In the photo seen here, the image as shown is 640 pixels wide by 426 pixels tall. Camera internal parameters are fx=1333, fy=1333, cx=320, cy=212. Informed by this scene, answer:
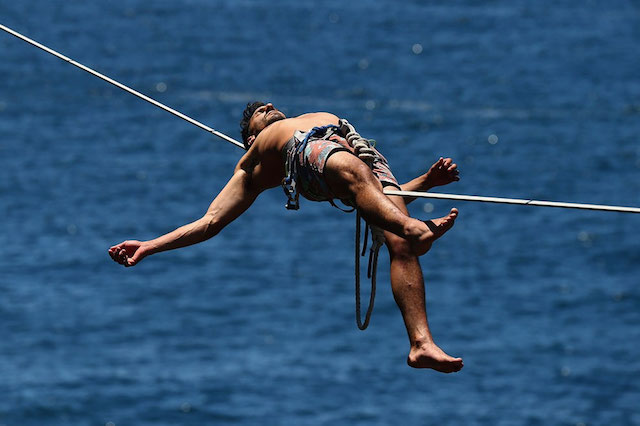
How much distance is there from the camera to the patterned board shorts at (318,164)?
1170 centimetres

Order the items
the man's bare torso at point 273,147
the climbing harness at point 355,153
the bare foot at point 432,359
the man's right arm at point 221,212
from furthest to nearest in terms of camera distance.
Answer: the man's right arm at point 221,212 → the man's bare torso at point 273,147 → the climbing harness at point 355,153 → the bare foot at point 432,359

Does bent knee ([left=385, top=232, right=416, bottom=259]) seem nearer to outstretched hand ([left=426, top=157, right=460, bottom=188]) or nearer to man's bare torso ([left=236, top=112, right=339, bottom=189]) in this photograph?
outstretched hand ([left=426, top=157, right=460, bottom=188])

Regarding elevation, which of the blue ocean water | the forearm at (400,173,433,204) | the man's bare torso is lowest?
the forearm at (400,173,433,204)

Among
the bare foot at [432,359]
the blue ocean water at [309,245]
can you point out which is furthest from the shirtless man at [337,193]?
the blue ocean water at [309,245]

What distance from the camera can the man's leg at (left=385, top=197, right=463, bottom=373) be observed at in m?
11.1

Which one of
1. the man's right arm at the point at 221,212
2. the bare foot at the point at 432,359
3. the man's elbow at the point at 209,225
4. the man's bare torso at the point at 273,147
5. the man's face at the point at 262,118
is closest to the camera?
the bare foot at the point at 432,359

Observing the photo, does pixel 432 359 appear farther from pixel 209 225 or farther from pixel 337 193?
pixel 209 225

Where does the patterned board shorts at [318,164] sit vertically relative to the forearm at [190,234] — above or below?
above

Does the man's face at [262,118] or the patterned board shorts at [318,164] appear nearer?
the patterned board shorts at [318,164]

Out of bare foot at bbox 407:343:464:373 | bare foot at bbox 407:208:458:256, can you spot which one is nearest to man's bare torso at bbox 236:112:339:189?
bare foot at bbox 407:208:458:256

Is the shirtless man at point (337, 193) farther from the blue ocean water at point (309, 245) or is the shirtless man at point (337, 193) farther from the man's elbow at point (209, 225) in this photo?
the blue ocean water at point (309, 245)

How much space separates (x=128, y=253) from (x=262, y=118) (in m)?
1.87

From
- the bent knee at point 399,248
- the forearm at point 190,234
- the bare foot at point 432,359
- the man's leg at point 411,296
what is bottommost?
the bare foot at point 432,359

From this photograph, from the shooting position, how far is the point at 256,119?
13039mm
